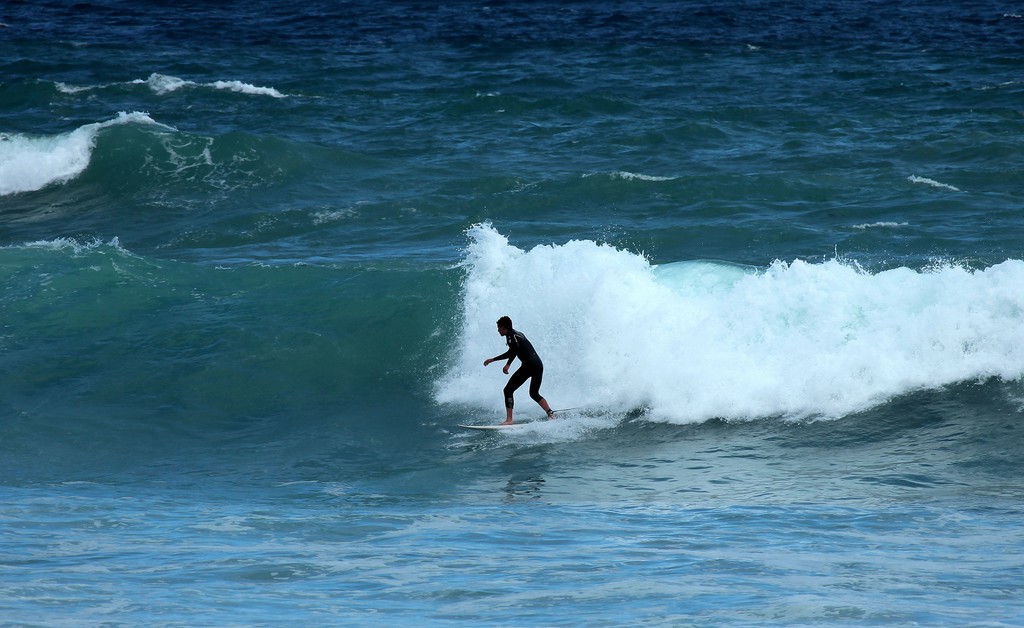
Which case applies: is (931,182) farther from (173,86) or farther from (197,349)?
(173,86)

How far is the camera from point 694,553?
8.74m

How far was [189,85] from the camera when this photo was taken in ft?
105

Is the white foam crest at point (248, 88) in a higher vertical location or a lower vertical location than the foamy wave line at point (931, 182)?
higher

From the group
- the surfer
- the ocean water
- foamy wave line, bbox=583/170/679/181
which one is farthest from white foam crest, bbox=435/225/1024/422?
foamy wave line, bbox=583/170/679/181

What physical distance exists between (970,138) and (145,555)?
2051 centimetres

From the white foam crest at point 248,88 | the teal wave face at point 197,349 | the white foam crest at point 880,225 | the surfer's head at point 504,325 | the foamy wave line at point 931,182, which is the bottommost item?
the teal wave face at point 197,349

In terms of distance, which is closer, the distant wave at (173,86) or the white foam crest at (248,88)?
the white foam crest at (248,88)

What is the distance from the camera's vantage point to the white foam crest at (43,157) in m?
25.1

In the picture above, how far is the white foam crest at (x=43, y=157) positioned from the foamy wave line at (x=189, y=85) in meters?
4.07

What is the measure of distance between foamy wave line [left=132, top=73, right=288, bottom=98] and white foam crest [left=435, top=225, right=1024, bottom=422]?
16.8 m

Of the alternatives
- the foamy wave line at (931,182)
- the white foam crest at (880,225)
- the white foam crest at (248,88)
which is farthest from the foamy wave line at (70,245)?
the foamy wave line at (931,182)

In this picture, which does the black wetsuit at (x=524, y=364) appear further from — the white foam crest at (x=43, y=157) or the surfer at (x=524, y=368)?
the white foam crest at (x=43, y=157)

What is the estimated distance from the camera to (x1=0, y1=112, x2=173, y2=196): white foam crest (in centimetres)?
2514

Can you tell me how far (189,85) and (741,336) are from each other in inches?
847
